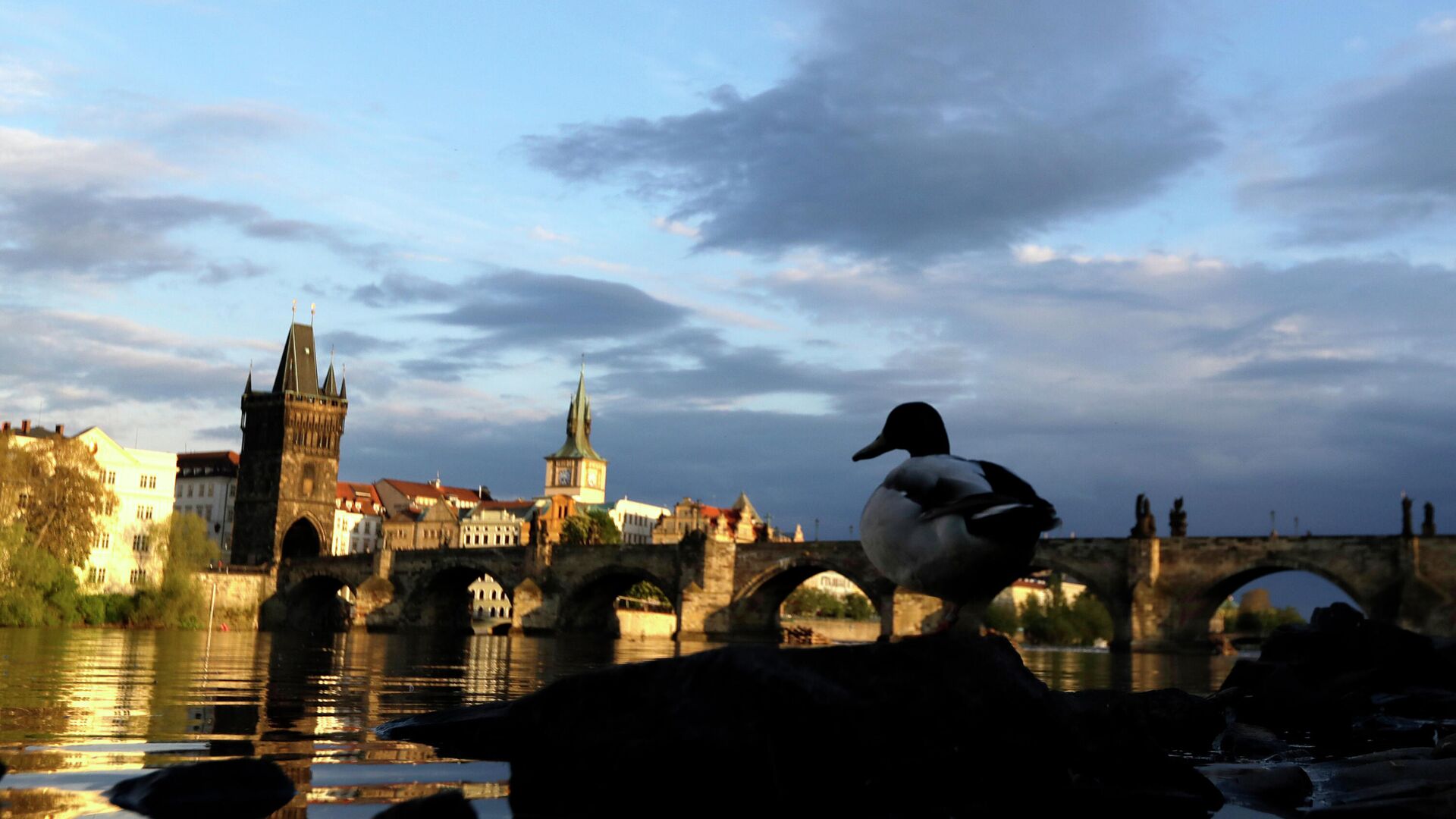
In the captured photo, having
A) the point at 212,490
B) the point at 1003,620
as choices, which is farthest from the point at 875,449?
the point at 212,490

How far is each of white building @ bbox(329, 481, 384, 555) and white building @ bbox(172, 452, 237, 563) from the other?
962cm

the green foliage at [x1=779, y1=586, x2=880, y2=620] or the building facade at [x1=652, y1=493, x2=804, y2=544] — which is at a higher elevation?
the building facade at [x1=652, y1=493, x2=804, y2=544]

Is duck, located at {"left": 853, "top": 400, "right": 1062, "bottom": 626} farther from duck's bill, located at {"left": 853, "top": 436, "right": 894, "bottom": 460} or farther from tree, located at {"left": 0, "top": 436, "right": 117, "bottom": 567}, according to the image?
tree, located at {"left": 0, "top": 436, "right": 117, "bottom": 567}

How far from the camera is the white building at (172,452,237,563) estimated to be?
12862cm

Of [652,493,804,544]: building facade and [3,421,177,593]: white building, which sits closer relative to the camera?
[3,421,177,593]: white building

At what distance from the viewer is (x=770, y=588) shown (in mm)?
70875

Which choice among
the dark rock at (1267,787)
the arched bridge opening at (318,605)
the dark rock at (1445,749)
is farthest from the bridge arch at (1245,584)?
the arched bridge opening at (318,605)

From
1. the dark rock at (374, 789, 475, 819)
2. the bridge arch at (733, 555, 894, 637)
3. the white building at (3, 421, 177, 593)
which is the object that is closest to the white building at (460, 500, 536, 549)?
the white building at (3, 421, 177, 593)

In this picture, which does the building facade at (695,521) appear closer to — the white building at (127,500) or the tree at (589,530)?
the tree at (589,530)

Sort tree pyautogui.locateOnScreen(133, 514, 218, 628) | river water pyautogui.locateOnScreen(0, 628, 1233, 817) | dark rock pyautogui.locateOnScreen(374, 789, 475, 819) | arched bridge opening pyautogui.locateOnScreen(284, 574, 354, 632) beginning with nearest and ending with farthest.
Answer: dark rock pyautogui.locateOnScreen(374, 789, 475, 819), river water pyautogui.locateOnScreen(0, 628, 1233, 817), tree pyautogui.locateOnScreen(133, 514, 218, 628), arched bridge opening pyautogui.locateOnScreen(284, 574, 354, 632)

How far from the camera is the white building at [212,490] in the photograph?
128625 millimetres

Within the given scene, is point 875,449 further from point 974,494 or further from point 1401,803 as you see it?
point 1401,803

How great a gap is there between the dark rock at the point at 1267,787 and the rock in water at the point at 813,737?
2.90 ft

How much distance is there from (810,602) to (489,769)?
121173mm
